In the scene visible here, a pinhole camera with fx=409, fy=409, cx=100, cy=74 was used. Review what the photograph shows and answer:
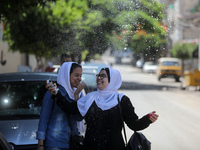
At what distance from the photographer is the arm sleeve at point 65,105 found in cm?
381

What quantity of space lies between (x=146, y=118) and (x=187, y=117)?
935 centimetres

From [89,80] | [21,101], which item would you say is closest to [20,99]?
[21,101]

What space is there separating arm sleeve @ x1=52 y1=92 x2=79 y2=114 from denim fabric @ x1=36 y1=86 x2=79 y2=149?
0.07 m

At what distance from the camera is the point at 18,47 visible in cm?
1980

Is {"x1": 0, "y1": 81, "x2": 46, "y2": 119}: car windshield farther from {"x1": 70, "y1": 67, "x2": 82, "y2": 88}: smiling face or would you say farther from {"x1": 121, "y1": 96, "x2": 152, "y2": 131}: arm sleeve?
{"x1": 121, "y1": 96, "x2": 152, "y2": 131}: arm sleeve

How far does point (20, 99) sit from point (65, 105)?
2.05m

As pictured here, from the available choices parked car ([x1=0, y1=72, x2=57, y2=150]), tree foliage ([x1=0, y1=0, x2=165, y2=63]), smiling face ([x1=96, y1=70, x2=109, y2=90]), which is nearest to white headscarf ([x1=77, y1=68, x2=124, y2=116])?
smiling face ([x1=96, y1=70, x2=109, y2=90])

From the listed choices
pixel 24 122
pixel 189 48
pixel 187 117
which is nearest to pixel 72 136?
pixel 24 122

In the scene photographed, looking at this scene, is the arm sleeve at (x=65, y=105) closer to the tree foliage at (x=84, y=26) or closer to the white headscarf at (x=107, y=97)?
the white headscarf at (x=107, y=97)

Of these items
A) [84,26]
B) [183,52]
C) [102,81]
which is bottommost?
[102,81]

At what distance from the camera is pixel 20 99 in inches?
225

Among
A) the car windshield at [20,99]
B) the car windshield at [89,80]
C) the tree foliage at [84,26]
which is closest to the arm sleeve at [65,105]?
the car windshield at [20,99]

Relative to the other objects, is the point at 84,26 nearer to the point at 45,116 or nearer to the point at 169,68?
the point at 45,116

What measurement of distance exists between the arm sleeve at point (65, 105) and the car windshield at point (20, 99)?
1.43m
